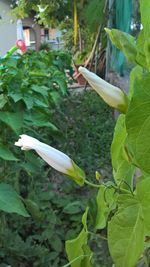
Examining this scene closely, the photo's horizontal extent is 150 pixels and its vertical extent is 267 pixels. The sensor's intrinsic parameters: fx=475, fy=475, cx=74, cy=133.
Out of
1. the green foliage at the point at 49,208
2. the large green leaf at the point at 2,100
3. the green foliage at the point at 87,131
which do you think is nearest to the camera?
the large green leaf at the point at 2,100

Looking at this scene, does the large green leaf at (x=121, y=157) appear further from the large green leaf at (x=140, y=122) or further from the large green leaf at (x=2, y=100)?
the large green leaf at (x=2, y=100)

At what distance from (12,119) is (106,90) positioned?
1105 millimetres

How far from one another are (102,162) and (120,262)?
9.10ft

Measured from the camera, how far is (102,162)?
3.38 meters

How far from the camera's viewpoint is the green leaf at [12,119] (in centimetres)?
165

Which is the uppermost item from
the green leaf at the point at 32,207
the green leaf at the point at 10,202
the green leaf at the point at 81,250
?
the green leaf at the point at 81,250

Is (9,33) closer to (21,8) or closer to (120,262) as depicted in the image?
(21,8)

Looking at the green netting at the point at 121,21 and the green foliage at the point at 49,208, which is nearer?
the green foliage at the point at 49,208

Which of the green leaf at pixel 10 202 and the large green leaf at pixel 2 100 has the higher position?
the large green leaf at pixel 2 100

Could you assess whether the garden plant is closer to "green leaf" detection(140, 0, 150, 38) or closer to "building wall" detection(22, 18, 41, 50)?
"green leaf" detection(140, 0, 150, 38)

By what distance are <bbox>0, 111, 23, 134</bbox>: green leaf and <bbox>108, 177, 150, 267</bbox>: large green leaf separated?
105cm

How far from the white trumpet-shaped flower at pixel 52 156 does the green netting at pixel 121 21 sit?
3926 millimetres

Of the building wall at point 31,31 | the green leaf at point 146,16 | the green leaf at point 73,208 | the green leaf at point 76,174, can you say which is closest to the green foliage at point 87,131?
the green leaf at point 73,208

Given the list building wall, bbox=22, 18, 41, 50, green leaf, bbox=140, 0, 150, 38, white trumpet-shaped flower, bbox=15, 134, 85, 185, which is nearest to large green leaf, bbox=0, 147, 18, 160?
white trumpet-shaped flower, bbox=15, 134, 85, 185
